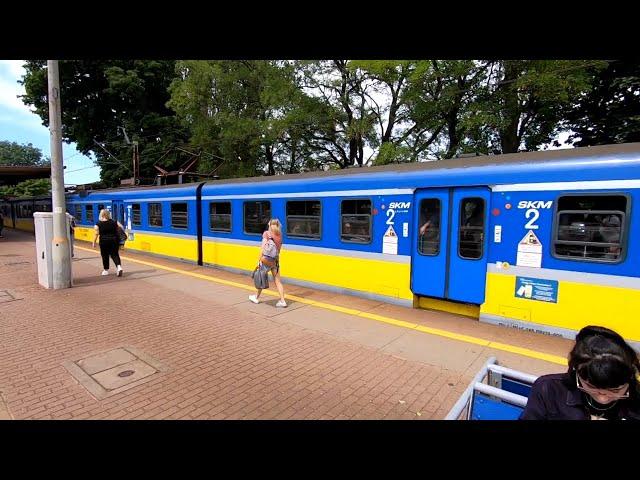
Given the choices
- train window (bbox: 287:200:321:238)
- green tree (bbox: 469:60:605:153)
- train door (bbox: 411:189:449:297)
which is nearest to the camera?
train door (bbox: 411:189:449:297)

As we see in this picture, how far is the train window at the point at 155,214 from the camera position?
13.3m

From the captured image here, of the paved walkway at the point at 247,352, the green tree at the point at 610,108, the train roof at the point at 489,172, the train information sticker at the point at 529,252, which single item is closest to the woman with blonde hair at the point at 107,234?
the paved walkway at the point at 247,352

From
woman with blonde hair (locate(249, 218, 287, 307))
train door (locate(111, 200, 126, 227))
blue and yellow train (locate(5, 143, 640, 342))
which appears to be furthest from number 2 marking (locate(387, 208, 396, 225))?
train door (locate(111, 200, 126, 227))

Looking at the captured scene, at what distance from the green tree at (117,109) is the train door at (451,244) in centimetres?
2394

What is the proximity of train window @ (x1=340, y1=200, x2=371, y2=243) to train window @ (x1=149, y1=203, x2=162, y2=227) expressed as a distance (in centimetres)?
832

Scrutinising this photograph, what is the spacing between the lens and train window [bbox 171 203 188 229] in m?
12.2

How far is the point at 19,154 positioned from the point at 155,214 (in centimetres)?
10322

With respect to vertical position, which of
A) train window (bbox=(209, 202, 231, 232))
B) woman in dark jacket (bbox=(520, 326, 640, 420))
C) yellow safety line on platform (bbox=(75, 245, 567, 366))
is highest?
train window (bbox=(209, 202, 231, 232))

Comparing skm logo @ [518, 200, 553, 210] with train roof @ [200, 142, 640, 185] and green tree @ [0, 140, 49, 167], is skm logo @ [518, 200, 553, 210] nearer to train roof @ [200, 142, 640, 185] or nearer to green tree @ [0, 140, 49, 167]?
train roof @ [200, 142, 640, 185]

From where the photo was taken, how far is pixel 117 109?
29859mm

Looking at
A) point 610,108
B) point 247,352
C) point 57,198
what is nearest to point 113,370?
point 247,352

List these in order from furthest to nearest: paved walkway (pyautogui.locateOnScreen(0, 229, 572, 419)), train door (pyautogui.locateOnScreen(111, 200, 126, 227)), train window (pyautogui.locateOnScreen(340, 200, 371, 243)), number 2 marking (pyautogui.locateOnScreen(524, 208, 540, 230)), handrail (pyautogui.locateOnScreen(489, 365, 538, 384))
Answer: train door (pyautogui.locateOnScreen(111, 200, 126, 227)) → train window (pyautogui.locateOnScreen(340, 200, 371, 243)) → number 2 marking (pyautogui.locateOnScreen(524, 208, 540, 230)) → paved walkway (pyautogui.locateOnScreen(0, 229, 572, 419)) → handrail (pyautogui.locateOnScreen(489, 365, 538, 384))

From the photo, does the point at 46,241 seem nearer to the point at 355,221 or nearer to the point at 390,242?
the point at 355,221

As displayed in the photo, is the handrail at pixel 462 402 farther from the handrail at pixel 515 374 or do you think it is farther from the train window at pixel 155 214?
the train window at pixel 155 214
